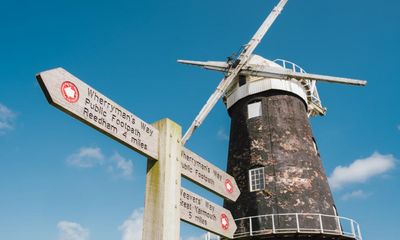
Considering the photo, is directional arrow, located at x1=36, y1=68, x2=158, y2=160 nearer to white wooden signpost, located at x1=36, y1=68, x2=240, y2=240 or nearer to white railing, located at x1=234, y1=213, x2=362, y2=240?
white wooden signpost, located at x1=36, y1=68, x2=240, y2=240

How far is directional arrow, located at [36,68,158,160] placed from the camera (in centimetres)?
310

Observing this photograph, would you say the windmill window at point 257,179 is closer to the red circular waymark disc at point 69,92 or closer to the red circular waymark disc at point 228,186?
the red circular waymark disc at point 228,186

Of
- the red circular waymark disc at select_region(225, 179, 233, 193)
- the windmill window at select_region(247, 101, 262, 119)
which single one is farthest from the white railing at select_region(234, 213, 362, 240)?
the red circular waymark disc at select_region(225, 179, 233, 193)

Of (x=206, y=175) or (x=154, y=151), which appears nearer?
(x=154, y=151)

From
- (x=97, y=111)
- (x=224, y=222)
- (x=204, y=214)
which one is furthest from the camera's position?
(x=224, y=222)

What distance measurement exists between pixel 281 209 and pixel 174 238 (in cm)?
1414

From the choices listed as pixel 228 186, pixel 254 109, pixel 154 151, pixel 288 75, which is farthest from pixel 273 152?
pixel 154 151

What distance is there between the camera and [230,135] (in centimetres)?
2109

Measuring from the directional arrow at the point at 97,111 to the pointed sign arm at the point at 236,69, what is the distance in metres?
14.4

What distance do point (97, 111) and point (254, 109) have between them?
17123mm

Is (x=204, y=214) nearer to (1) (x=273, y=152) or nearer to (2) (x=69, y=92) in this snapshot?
(2) (x=69, y=92)

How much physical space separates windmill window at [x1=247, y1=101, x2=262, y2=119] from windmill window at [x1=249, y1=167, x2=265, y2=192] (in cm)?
308

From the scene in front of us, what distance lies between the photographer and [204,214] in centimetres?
439

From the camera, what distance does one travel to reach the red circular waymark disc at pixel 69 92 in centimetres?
319
